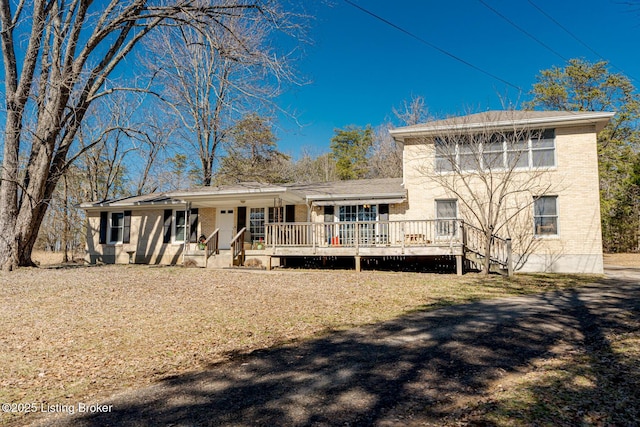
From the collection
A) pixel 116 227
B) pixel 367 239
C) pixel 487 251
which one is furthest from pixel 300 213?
pixel 116 227

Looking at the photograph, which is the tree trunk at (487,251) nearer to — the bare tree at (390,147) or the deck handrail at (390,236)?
the deck handrail at (390,236)

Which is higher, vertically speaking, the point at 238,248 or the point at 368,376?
the point at 238,248

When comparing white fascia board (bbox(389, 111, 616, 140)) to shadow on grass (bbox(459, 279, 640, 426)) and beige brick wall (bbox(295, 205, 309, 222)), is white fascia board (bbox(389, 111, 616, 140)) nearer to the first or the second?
beige brick wall (bbox(295, 205, 309, 222))

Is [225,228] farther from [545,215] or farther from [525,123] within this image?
[545,215]

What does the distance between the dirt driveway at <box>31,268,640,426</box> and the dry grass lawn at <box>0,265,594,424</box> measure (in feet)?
2.16

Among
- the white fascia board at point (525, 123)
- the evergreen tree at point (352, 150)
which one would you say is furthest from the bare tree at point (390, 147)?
the white fascia board at point (525, 123)

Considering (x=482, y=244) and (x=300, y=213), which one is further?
(x=300, y=213)

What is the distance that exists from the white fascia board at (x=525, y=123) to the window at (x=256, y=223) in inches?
312

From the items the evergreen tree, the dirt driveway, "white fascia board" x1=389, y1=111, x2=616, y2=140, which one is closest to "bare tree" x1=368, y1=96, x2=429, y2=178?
the evergreen tree

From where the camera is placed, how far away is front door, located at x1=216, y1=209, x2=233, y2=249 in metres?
19.2

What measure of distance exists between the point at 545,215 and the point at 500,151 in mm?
2924

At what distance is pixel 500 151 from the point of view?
15.0 m

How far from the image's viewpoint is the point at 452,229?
13.3m

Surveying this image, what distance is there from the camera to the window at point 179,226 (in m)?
19.8
